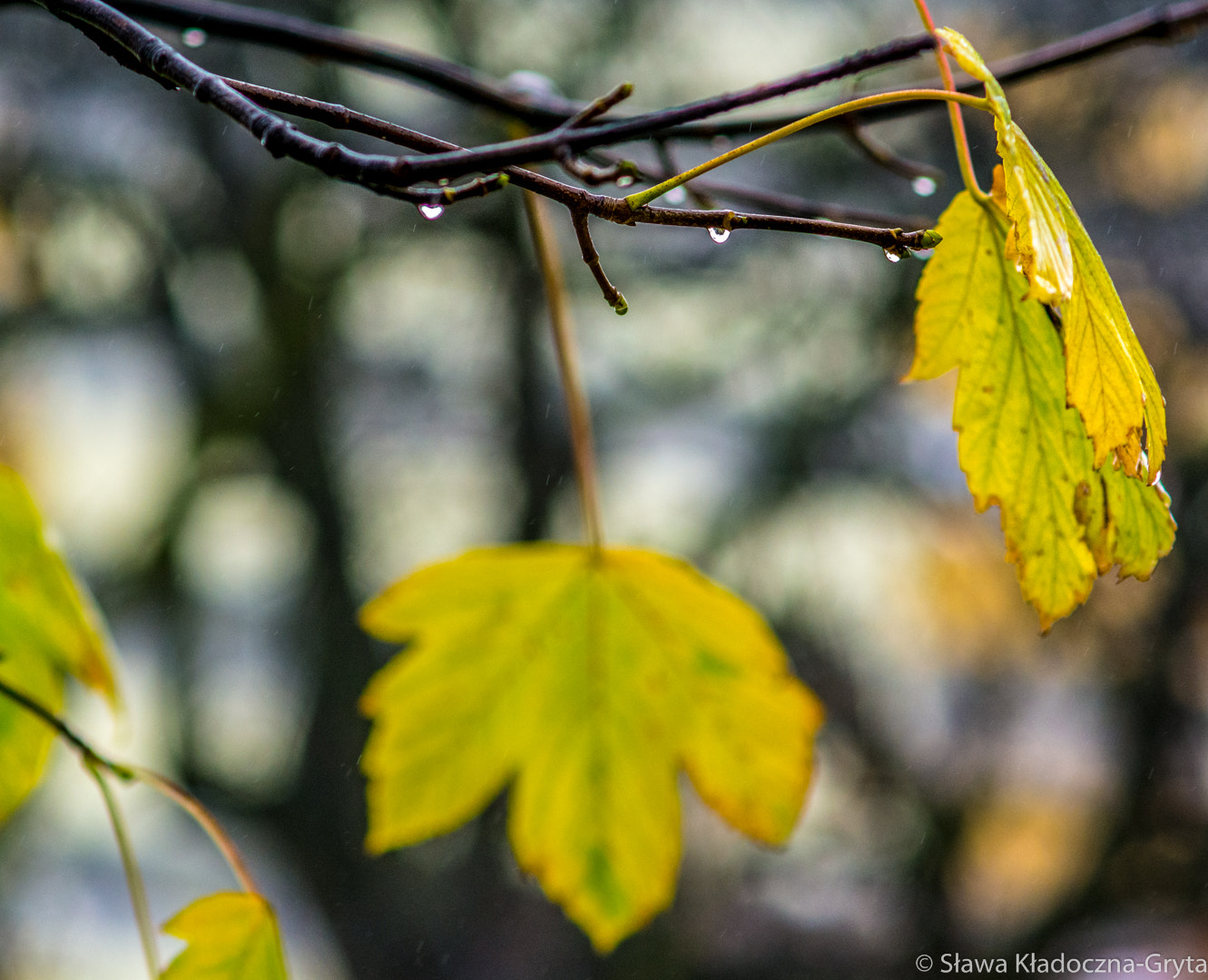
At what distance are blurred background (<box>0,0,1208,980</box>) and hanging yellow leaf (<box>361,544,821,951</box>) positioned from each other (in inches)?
79.4

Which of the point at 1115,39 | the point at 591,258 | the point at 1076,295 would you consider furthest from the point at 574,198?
the point at 1115,39

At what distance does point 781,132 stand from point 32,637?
429mm

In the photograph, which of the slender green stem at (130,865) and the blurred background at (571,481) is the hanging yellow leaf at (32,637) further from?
the blurred background at (571,481)

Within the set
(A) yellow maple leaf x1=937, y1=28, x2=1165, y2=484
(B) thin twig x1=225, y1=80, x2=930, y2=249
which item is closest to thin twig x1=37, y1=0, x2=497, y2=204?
(B) thin twig x1=225, y1=80, x2=930, y2=249

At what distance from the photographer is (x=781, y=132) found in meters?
0.22

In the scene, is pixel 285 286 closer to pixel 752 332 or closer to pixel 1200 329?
pixel 752 332

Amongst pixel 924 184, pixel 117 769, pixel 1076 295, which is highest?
pixel 924 184

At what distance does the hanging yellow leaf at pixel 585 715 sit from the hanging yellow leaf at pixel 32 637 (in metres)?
0.14

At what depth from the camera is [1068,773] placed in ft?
8.34

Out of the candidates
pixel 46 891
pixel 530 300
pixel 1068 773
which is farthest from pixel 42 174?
pixel 1068 773

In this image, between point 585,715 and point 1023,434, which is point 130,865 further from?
point 1023,434

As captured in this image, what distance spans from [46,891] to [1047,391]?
367 centimetres

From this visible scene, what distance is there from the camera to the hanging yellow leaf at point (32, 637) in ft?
1.31

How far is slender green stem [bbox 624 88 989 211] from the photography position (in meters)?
0.18
